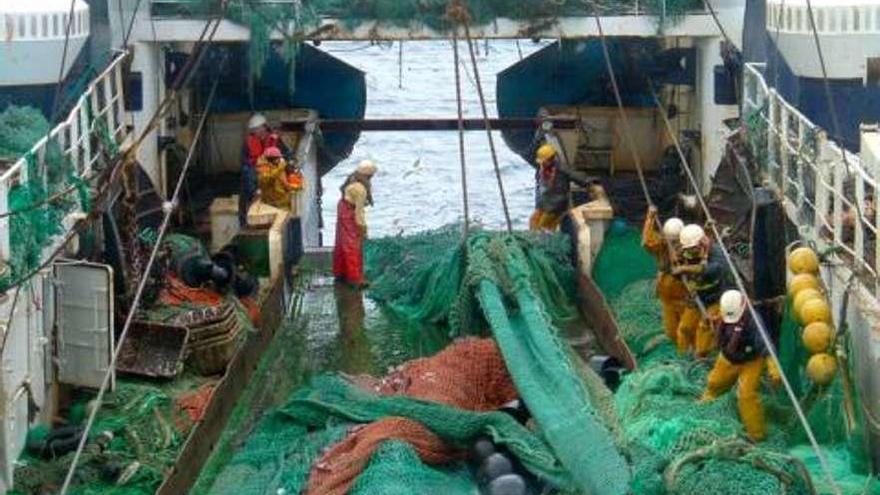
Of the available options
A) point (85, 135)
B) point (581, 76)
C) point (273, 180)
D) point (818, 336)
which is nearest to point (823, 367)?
point (818, 336)

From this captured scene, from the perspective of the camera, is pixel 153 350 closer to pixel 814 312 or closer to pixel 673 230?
pixel 673 230

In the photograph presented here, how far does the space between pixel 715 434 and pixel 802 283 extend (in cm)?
121

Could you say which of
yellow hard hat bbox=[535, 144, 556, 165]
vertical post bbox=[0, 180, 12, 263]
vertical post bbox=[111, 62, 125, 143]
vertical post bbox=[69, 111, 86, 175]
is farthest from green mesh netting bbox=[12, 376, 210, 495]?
yellow hard hat bbox=[535, 144, 556, 165]

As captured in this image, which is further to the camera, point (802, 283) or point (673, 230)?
point (673, 230)

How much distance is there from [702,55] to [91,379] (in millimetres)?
7518

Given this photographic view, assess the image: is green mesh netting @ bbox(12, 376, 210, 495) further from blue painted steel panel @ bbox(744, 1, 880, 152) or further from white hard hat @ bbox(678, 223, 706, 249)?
blue painted steel panel @ bbox(744, 1, 880, 152)

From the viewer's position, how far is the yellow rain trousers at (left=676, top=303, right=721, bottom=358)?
1159 cm

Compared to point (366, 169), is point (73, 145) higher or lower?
higher

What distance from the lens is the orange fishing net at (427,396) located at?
966cm

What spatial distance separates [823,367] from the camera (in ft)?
33.0

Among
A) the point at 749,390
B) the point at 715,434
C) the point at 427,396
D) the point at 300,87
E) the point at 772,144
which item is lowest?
the point at 427,396

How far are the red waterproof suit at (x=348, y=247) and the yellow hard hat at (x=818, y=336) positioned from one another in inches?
206

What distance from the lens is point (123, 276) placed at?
12.4 m

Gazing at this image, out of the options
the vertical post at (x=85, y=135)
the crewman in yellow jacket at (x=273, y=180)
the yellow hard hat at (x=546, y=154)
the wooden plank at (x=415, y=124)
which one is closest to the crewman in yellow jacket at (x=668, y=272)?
the yellow hard hat at (x=546, y=154)
